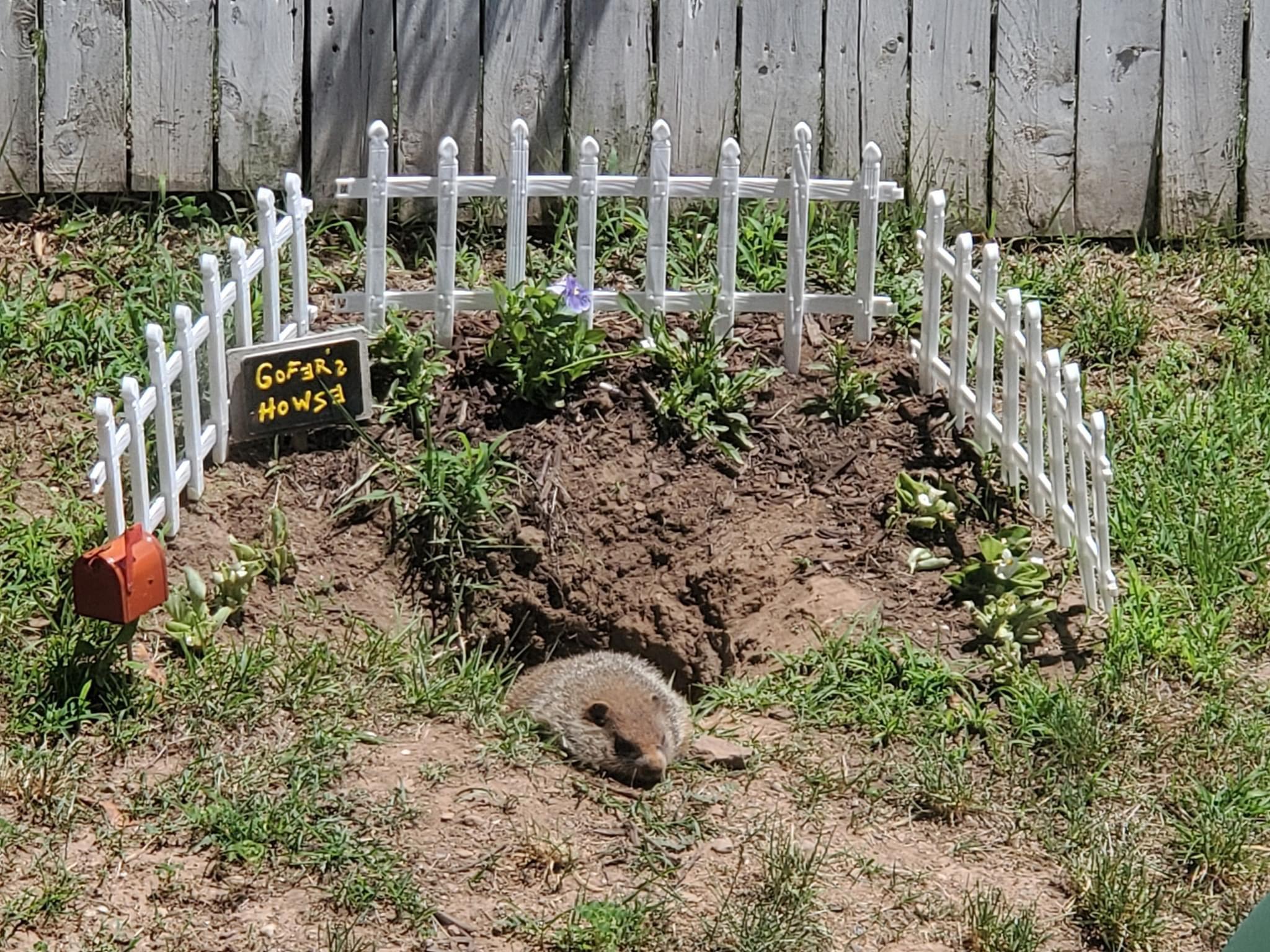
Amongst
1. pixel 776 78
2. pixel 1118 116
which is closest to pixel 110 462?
pixel 776 78

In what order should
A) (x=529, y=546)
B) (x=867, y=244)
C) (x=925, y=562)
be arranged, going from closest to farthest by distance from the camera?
(x=925, y=562), (x=529, y=546), (x=867, y=244)

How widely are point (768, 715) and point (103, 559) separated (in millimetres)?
2151

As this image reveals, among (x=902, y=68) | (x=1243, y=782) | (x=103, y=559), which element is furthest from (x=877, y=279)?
(x=103, y=559)

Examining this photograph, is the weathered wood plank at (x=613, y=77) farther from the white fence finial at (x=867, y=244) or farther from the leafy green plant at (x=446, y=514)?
the leafy green plant at (x=446, y=514)

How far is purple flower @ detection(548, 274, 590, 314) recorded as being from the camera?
6.75m

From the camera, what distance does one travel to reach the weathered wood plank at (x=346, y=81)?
23.6 ft

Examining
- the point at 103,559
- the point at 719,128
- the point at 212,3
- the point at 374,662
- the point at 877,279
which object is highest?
the point at 212,3

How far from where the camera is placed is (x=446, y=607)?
624cm

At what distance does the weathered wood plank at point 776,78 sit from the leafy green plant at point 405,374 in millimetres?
1753

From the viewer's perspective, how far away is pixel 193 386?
19.0 feet

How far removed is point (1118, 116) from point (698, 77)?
1.84m

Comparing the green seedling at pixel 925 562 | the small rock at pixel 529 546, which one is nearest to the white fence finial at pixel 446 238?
the small rock at pixel 529 546

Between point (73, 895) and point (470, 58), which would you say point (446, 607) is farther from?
point (470, 58)

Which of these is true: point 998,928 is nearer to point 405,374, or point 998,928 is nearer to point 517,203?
point 405,374
